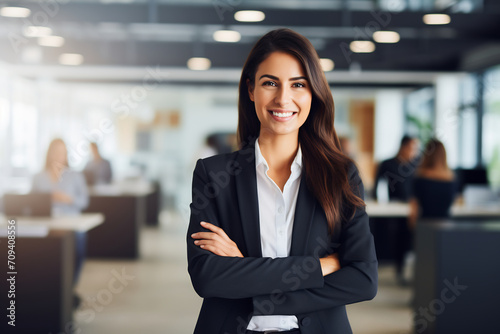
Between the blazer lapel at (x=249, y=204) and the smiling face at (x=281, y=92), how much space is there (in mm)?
159

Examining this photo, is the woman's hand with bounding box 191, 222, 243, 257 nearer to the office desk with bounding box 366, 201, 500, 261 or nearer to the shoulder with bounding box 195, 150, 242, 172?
the shoulder with bounding box 195, 150, 242, 172

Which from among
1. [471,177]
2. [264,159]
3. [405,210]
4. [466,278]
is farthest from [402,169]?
[264,159]

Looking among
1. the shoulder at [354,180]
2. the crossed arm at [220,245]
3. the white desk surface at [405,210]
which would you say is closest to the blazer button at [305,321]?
the crossed arm at [220,245]

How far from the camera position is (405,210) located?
6.33 meters

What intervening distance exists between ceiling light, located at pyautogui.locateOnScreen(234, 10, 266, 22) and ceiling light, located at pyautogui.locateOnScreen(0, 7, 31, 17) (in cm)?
231

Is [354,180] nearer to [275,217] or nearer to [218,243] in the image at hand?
[275,217]

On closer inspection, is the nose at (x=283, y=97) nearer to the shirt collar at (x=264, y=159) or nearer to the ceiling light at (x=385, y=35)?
the shirt collar at (x=264, y=159)

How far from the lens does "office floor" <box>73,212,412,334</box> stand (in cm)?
489

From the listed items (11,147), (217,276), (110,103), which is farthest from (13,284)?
(110,103)

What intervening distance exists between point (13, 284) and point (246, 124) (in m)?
3.19

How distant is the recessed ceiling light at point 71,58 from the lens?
9.65 meters

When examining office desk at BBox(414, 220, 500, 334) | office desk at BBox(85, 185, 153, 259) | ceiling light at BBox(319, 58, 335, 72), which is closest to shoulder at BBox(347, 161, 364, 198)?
office desk at BBox(414, 220, 500, 334)

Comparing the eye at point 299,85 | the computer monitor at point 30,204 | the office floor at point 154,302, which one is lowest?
A: the office floor at point 154,302

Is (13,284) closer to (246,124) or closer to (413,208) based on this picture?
(246,124)
